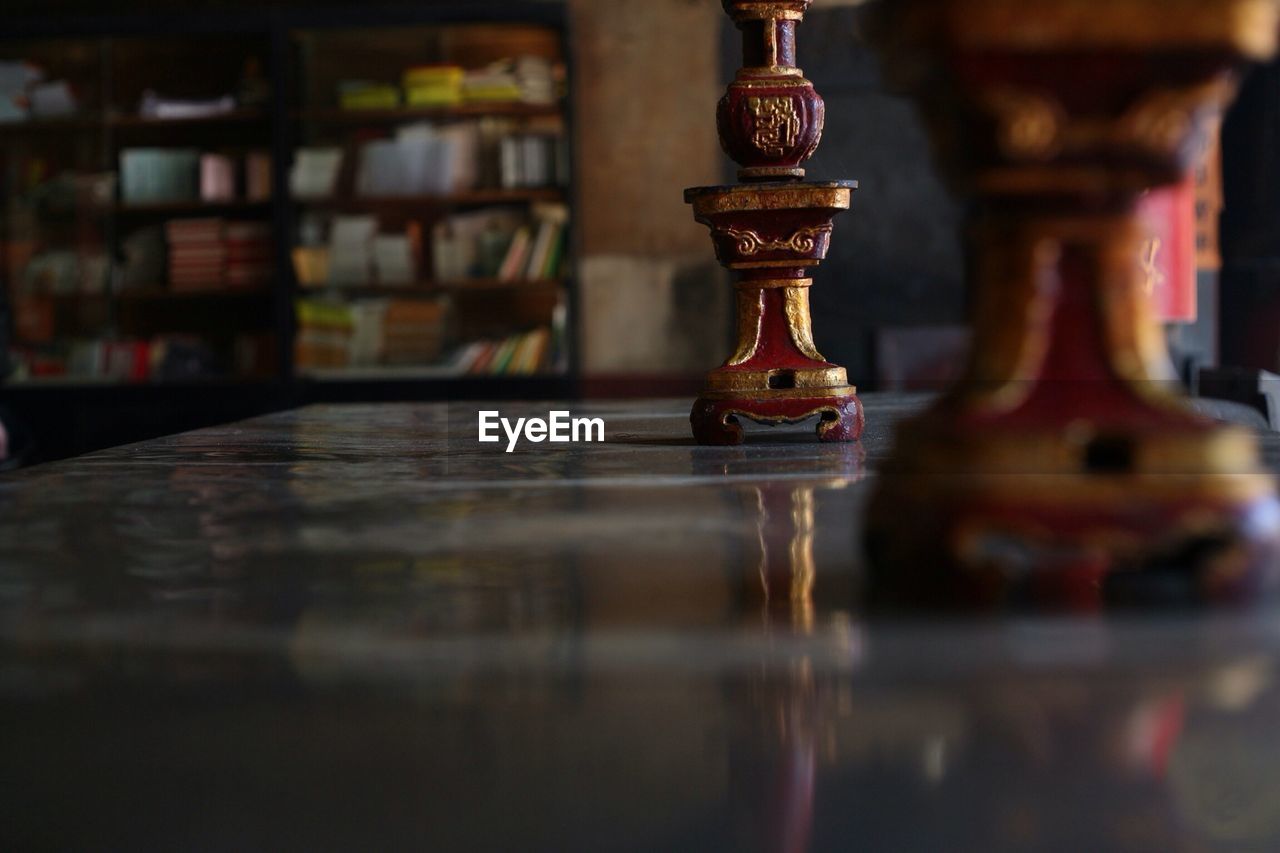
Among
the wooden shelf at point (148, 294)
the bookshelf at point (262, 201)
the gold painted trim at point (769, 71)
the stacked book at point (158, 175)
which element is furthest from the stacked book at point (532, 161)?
the gold painted trim at point (769, 71)

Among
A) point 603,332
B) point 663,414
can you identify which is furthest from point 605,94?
point 663,414

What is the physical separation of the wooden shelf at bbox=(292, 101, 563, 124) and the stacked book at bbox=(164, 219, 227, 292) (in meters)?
0.57

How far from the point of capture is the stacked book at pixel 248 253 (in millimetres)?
5465

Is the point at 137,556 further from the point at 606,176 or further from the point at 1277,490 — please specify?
the point at 606,176

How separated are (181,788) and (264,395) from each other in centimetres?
523

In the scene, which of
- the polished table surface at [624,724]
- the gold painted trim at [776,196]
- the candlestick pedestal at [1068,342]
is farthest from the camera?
the gold painted trim at [776,196]

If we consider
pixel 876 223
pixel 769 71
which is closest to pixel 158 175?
pixel 876 223

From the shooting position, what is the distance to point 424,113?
531 cm

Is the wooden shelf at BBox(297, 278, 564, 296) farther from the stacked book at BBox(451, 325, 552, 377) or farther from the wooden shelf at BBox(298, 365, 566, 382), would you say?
the wooden shelf at BBox(298, 365, 566, 382)

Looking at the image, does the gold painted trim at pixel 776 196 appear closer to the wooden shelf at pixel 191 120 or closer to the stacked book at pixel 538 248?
the stacked book at pixel 538 248

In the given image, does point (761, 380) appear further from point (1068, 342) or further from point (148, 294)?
point (148, 294)

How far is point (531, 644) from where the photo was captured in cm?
44

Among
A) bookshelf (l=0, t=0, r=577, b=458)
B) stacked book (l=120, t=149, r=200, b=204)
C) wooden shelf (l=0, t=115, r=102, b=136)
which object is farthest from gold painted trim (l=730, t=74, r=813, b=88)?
wooden shelf (l=0, t=115, r=102, b=136)

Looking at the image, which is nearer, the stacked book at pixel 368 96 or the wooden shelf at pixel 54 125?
the stacked book at pixel 368 96
